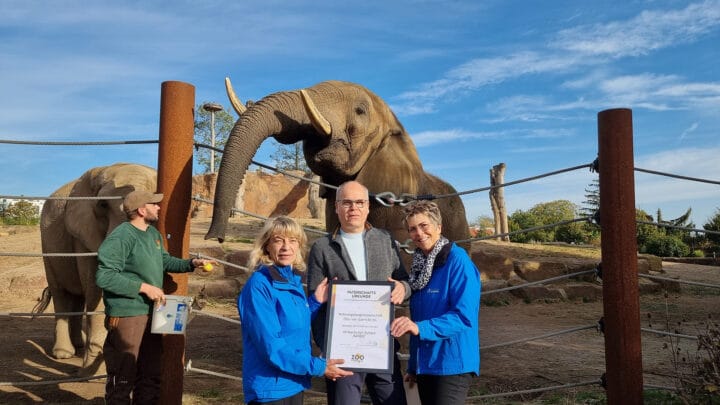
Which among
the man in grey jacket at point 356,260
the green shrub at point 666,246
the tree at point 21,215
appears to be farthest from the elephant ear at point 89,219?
the tree at point 21,215

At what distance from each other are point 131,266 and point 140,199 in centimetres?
38

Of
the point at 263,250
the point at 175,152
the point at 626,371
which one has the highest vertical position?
the point at 175,152

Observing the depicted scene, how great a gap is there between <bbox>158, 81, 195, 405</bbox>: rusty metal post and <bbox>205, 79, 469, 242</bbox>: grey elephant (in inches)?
18.3

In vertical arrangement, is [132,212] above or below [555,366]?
above

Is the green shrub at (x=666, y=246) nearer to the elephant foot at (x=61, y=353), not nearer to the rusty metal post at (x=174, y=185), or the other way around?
the elephant foot at (x=61, y=353)

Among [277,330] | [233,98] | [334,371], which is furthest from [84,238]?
[334,371]

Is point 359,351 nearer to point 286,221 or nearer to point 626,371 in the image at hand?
point 286,221

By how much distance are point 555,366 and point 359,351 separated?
4.26 meters

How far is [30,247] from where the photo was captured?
1585 cm

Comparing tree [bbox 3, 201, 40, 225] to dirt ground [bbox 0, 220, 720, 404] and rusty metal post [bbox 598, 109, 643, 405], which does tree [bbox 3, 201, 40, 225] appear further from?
rusty metal post [bbox 598, 109, 643, 405]

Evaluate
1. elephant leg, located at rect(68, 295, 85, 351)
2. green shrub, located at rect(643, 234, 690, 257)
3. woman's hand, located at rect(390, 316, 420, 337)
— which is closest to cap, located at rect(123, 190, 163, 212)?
woman's hand, located at rect(390, 316, 420, 337)

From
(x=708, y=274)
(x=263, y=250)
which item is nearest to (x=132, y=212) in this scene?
(x=263, y=250)

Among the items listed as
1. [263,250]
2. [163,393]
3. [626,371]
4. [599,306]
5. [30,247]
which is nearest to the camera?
[263,250]

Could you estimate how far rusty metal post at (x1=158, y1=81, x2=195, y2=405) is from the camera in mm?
3363
